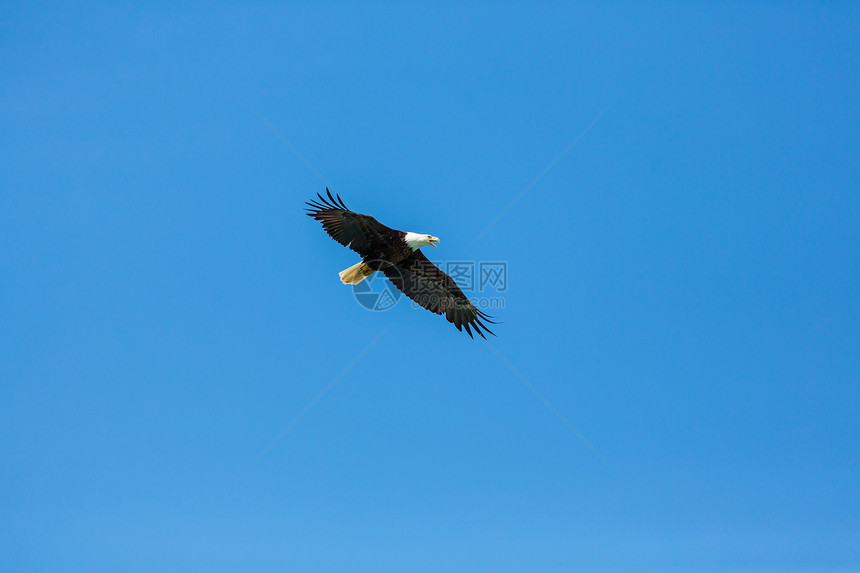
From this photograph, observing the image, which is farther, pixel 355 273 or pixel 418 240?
pixel 355 273

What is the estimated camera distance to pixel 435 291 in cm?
1354

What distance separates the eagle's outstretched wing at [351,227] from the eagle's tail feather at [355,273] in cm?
48

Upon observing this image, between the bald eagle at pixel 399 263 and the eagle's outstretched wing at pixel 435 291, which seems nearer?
the bald eagle at pixel 399 263

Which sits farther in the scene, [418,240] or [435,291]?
[435,291]

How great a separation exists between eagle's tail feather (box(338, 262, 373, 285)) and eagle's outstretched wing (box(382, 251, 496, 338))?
39cm

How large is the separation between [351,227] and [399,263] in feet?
5.05

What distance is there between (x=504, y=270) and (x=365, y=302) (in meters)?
3.31

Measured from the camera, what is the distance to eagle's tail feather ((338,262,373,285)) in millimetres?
12750

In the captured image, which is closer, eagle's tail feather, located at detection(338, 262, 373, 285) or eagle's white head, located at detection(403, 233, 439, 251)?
eagle's white head, located at detection(403, 233, 439, 251)

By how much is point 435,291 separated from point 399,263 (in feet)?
3.74

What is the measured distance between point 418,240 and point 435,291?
69.0 inches

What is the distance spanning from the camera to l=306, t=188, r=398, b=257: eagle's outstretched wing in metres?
11.5

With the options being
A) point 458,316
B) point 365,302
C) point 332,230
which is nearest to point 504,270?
point 458,316

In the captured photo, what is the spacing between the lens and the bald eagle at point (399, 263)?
11.7m
